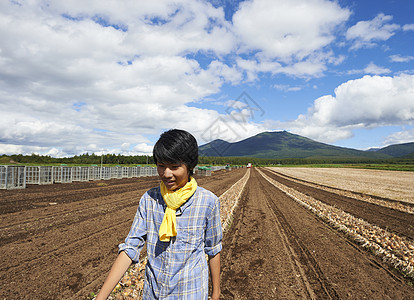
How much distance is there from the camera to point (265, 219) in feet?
38.0

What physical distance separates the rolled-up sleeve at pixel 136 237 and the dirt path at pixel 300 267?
389 centimetres

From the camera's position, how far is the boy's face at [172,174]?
1.83 metres

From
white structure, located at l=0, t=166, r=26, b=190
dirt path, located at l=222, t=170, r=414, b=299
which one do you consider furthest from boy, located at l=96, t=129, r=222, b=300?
white structure, located at l=0, t=166, r=26, b=190

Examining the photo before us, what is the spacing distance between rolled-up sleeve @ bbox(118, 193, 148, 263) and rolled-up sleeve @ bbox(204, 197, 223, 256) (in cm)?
50

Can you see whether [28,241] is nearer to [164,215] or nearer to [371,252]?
[164,215]

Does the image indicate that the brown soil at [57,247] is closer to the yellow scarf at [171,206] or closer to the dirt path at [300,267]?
the dirt path at [300,267]

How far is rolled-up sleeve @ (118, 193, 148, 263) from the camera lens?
1.82 m

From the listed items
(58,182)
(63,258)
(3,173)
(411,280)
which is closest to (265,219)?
(411,280)

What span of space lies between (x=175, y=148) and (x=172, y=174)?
20cm

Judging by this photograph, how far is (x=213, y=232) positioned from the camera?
6.59ft

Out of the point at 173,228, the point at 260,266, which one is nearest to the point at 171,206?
the point at 173,228

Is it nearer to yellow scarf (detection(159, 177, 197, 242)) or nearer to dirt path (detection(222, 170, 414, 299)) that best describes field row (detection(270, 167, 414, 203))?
dirt path (detection(222, 170, 414, 299))

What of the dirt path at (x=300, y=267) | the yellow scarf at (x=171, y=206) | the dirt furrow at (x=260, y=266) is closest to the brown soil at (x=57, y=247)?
the dirt furrow at (x=260, y=266)

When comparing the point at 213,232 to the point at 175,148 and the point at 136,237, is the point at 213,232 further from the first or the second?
the point at 175,148
